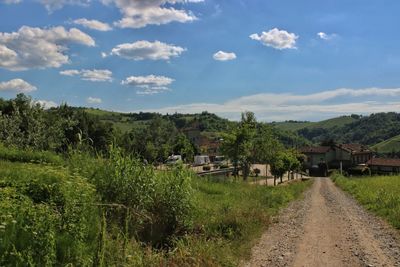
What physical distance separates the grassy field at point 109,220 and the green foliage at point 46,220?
0.01 m

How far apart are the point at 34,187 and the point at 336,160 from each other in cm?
11860

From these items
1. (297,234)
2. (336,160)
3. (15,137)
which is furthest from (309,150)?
(297,234)

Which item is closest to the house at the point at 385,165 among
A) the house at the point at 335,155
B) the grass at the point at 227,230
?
the house at the point at 335,155

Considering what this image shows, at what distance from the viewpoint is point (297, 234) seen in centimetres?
1350

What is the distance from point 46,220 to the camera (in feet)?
20.0

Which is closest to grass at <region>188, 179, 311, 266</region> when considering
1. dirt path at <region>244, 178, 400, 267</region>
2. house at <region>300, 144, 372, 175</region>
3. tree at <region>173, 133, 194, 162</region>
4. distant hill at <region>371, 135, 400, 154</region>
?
dirt path at <region>244, 178, 400, 267</region>

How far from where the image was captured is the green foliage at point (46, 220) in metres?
5.59

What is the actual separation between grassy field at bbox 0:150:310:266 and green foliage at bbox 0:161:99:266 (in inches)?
0.5

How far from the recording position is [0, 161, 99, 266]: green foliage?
5.59 meters

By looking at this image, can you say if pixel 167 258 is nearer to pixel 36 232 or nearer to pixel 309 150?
pixel 36 232

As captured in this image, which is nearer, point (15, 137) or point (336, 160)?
point (15, 137)

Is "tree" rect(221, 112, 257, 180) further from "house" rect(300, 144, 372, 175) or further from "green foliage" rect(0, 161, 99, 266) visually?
"house" rect(300, 144, 372, 175)

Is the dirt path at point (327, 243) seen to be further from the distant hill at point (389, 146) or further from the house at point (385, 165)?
the distant hill at point (389, 146)

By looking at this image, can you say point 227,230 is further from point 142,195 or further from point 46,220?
point 46,220
